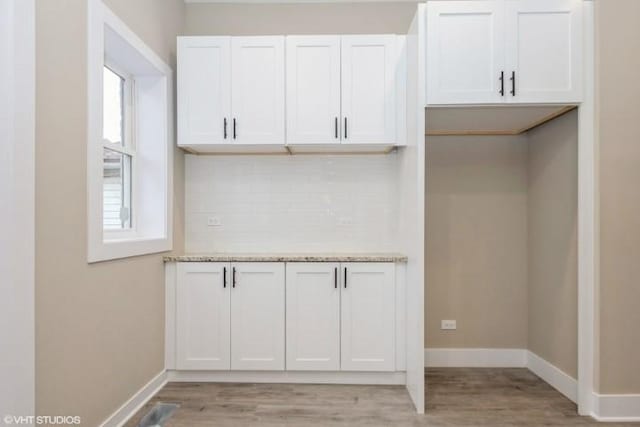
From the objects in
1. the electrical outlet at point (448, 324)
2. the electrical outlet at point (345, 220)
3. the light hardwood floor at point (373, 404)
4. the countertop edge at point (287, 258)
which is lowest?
the light hardwood floor at point (373, 404)

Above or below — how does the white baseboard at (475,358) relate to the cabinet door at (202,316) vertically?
below

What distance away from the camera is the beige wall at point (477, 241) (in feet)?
11.2

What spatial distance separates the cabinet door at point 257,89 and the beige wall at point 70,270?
2.58 feet

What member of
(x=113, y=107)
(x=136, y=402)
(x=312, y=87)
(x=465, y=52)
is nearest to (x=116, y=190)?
(x=113, y=107)

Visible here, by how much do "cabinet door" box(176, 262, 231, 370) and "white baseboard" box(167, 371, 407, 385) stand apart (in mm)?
92

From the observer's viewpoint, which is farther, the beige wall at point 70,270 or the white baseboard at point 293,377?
the white baseboard at point 293,377

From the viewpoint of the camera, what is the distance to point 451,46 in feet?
8.50

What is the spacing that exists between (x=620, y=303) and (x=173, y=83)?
3.35 metres

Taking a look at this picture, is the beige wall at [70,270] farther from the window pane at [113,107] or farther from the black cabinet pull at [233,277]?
the black cabinet pull at [233,277]

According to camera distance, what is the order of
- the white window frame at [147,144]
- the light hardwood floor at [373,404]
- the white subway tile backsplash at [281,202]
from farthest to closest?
1. the white subway tile backsplash at [281,202]
2. the white window frame at [147,144]
3. the light hardwood floor at [373,404]

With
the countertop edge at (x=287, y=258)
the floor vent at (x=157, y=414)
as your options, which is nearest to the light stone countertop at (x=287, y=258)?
the countertop edge at (x=287, y=258)

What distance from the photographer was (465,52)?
2594 millimetres

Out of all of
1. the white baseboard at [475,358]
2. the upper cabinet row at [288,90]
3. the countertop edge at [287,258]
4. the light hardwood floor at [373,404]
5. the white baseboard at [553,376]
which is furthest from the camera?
the white baseboard at [475,358]

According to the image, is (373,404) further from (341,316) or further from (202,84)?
(202,84)
